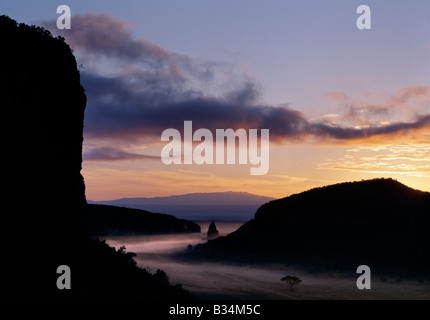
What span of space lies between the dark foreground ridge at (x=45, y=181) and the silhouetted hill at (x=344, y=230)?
4375 cm

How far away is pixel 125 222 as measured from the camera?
142 metres

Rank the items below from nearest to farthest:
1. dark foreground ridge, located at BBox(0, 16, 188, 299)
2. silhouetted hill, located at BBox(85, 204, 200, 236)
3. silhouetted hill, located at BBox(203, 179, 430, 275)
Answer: dark foreground ridge, located at BBox(0, 16, 188, 299) → silhouetted hill, located at BBox(203, 179, 430, 275) → silhouetted hill, located at BBox(85, 204, 200, 236)

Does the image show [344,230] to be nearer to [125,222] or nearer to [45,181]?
[45,181]

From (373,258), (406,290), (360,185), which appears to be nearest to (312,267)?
(373,258)

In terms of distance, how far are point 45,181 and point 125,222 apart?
12273 centimetres

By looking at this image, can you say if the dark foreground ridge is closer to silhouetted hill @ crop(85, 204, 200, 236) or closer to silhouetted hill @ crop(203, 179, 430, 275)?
silhouetted hill @ crop(203, 179, 430, 275)

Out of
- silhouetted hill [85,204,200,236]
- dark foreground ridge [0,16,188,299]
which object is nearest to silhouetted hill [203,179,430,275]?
dark foreground ridge [0,16,188,299]

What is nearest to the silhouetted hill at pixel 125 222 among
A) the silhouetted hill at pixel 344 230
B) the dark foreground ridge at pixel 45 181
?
the silhouetted hill at pixel 344 230

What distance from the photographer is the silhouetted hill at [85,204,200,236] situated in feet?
444

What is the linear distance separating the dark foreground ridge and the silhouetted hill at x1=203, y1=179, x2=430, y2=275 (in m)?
43.8

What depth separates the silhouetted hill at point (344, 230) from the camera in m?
64.0

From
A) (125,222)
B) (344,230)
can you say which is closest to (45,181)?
(344,230)
